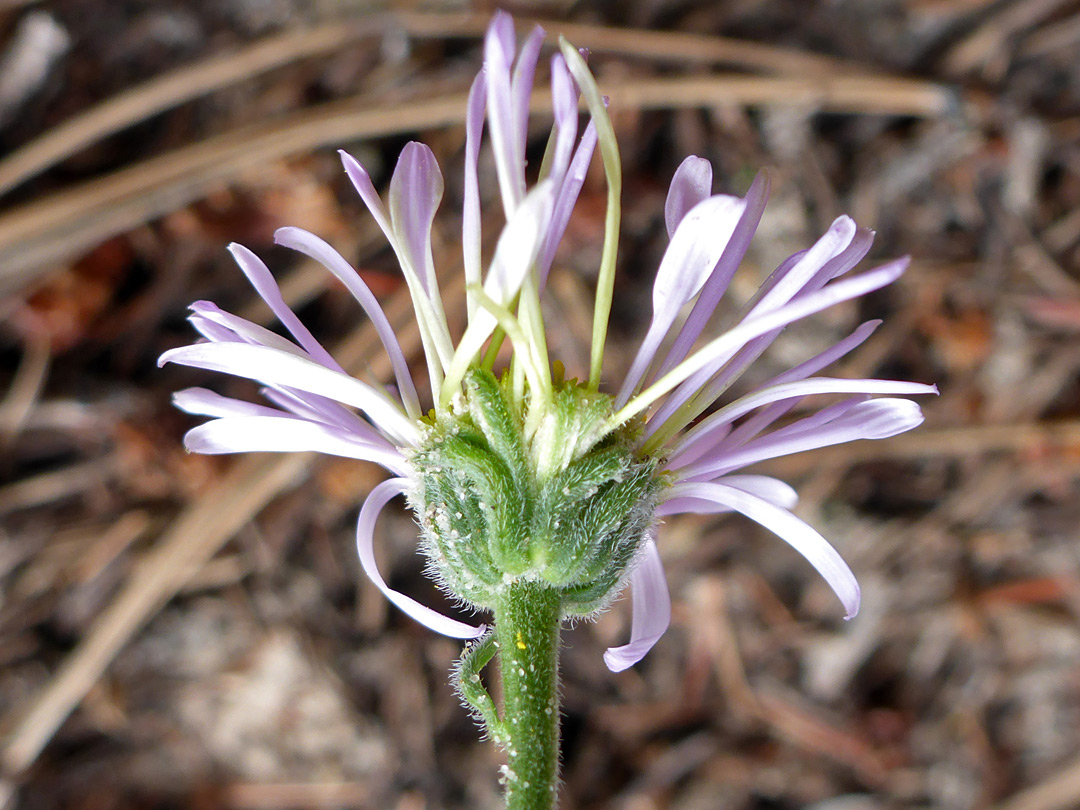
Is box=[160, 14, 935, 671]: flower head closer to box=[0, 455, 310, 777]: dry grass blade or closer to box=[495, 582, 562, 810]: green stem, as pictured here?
box=[495, 582, 562, 810]: green stem

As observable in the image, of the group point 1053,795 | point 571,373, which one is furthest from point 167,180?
point 1053,795

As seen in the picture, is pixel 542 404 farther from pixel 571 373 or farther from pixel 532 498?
pixel 571 373

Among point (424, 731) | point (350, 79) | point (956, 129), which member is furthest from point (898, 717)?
point (350, 79)

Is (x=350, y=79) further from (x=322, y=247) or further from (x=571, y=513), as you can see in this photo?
(x=571, y=513)

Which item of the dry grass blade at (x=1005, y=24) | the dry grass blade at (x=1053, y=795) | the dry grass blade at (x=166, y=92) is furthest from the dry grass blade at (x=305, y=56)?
the dry grass blade at (x=1053, y=795)

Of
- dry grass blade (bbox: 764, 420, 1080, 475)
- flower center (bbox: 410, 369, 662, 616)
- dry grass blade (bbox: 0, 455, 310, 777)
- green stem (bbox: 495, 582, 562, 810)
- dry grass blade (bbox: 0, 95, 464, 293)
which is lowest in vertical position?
green stem (bbox: 495, 582, 562, 810)

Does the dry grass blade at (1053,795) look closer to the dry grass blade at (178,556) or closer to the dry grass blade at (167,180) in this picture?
the dry grass blade at (178,556)

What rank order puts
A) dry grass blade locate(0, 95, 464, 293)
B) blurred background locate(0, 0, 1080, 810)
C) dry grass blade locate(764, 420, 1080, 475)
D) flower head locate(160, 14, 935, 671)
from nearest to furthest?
flower head locate(160, 14, 935, 671)
dry grass blade locate(0, 95, 464, 293)
blurred background locate(0, 0, 1080, 810)
dry grass blade locate(764, 420, 1080, 475)

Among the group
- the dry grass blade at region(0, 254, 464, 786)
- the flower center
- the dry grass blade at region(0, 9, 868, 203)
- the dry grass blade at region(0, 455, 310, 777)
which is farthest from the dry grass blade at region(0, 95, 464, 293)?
the flower center
